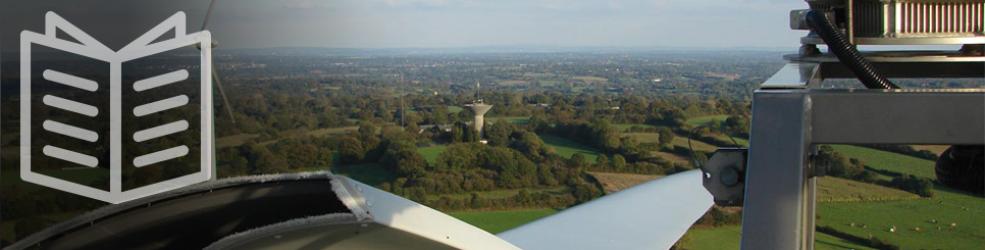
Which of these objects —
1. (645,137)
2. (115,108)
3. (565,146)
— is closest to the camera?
(115,108)

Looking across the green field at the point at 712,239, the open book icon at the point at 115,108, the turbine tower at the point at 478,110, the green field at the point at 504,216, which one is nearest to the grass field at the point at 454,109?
the turbine tower at the point at 478,110

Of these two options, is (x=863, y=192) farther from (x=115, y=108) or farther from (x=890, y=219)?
(x=115, y=108)

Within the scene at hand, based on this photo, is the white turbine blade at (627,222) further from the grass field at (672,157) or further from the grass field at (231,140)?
the grass field at (672,157)

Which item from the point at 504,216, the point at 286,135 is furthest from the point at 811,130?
the point at 504,216

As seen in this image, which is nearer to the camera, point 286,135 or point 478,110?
point 286,135

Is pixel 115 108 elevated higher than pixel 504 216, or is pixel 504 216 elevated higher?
pixel 115 108

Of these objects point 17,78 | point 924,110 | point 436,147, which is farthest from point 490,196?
point 924,110

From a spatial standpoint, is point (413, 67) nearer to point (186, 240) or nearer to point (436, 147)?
point (436, 147)

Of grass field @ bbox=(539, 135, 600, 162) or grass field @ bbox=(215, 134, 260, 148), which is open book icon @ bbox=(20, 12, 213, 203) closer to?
grass field @ bbox=(215, 134, 260, 148)
